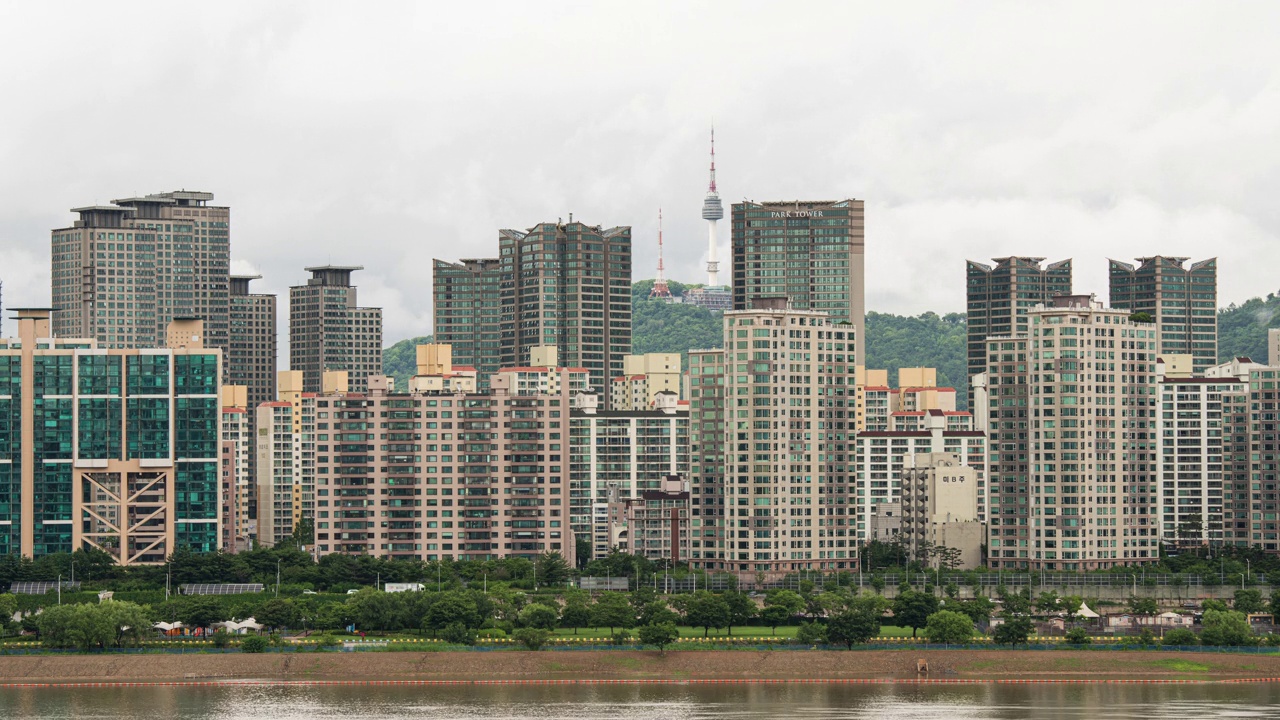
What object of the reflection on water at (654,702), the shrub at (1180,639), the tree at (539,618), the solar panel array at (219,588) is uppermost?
the solar panel array at (219,588)

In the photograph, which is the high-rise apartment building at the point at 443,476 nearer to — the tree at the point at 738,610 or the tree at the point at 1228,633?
the tree at the point at 738,610

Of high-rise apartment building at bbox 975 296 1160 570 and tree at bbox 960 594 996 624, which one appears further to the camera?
high-rise apartment building at bbox 975 296 1160 570

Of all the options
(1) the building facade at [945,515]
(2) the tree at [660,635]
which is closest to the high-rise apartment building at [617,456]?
(1) the building facade at [945,515]

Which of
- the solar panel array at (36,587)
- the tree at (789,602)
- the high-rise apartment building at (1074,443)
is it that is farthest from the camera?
the high-rise apartment building at (1074,443)

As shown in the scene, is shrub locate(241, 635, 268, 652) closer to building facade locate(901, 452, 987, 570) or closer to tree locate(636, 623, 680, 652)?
tree locate(636, 623, 680, 652)

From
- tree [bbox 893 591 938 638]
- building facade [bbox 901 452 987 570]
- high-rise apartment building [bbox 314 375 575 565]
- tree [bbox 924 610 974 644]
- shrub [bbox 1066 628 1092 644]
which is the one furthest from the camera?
high-rise apartment building [bbox 314 375 575 565]

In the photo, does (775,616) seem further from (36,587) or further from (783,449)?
(36,587)

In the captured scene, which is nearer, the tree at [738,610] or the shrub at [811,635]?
the shrub at [811,635]

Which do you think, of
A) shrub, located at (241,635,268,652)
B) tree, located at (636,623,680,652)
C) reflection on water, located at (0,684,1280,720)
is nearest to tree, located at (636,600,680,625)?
tree, located at (636,623,680,652)
